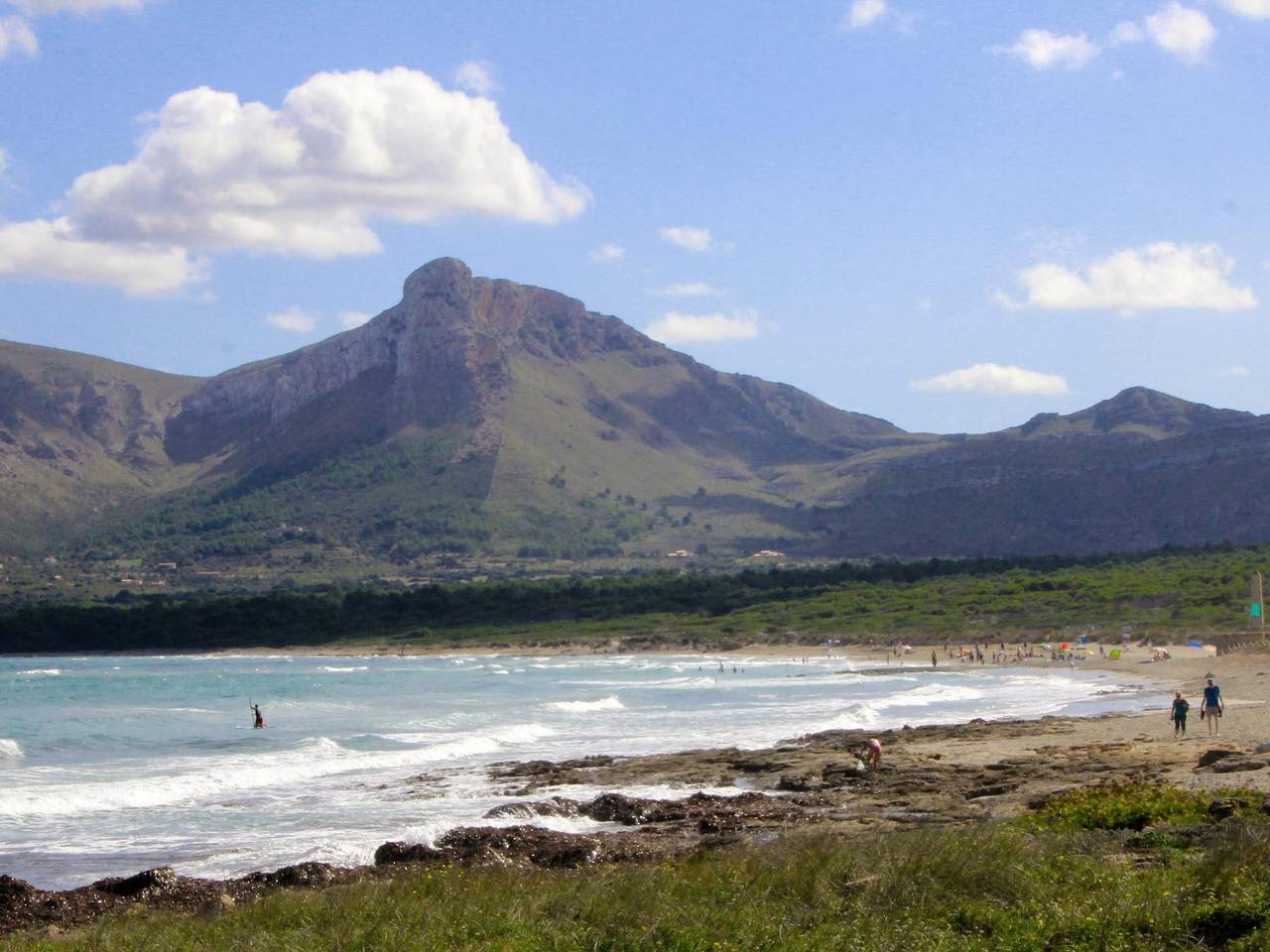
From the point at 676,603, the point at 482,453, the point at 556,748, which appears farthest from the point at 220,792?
the point at 482,453

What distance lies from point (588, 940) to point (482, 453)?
541 ft

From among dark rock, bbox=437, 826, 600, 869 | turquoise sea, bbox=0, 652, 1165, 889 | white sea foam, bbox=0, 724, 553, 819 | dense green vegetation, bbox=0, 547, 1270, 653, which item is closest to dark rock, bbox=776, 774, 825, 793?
turquoise sea, bbox=0, 652, 1165, 889

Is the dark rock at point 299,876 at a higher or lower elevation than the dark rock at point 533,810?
higher

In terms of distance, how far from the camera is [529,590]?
359ft

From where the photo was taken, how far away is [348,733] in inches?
1448

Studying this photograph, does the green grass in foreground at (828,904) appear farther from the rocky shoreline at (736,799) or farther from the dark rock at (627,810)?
the dark rock at (627,810)

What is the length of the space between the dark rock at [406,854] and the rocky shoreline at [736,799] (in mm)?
22

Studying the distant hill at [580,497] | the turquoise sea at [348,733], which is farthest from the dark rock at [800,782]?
the distant hill at [580,497]

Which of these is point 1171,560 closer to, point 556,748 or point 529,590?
point 529,590

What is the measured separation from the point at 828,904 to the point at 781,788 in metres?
10.5

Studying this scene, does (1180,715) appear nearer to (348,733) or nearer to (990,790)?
(990,790)

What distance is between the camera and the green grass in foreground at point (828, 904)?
385 inches

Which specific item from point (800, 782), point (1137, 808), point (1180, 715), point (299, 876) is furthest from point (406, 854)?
point (1180, 715)

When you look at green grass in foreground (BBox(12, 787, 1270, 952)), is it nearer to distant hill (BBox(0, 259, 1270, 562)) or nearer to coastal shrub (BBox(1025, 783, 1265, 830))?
coastal shrub (BBox(1025, 783, 1265, 830))
